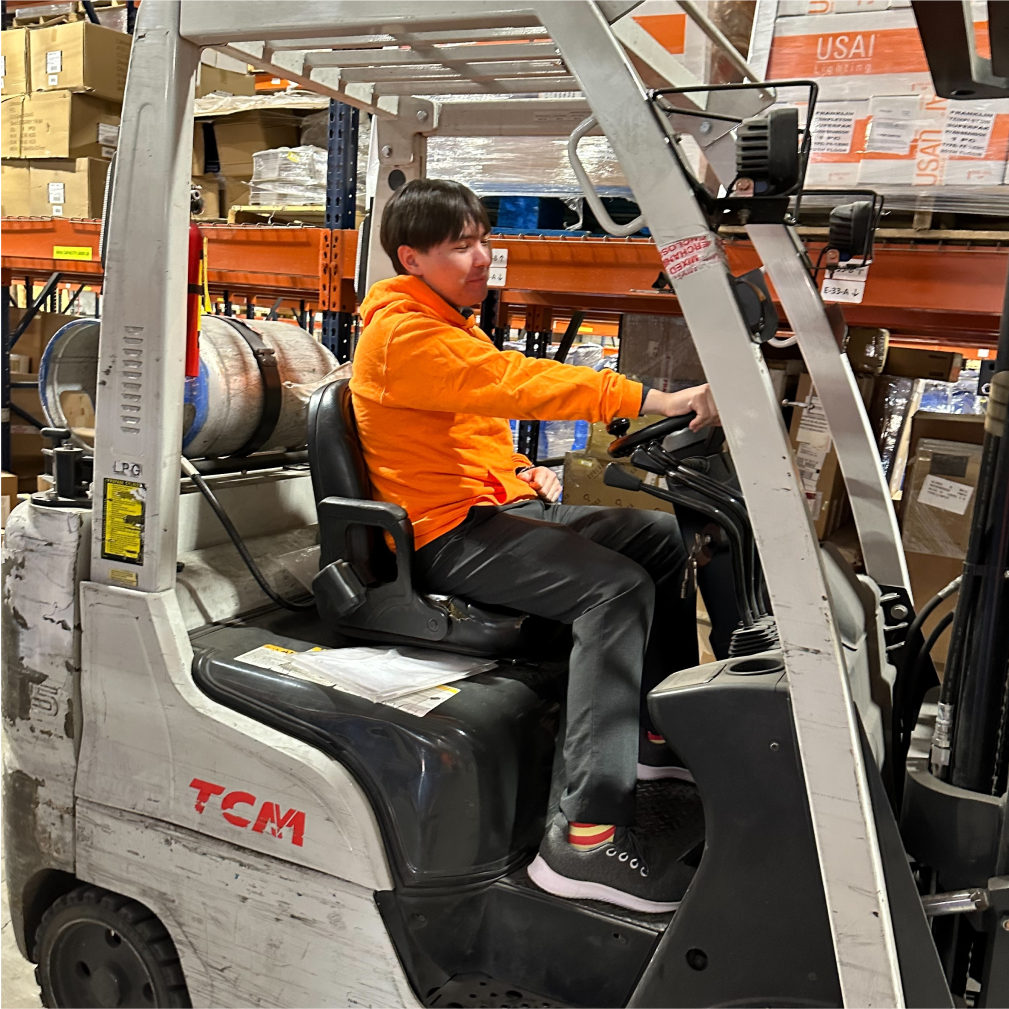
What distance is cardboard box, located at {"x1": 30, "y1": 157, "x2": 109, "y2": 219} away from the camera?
5.48 meters

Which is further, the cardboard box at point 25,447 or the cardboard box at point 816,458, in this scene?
the cardboard box at point 25,447

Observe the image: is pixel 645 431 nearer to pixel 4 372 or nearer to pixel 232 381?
pixel 232 381

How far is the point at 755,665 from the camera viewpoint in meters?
1.69

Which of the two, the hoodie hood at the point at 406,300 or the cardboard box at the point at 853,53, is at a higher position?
the cardboard box at the point at 853,53

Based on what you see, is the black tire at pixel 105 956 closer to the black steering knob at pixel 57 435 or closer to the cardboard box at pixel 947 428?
the black steering knob at pixel 57 435

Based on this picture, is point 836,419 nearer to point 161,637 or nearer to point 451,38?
point 451,38

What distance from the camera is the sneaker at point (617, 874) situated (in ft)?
6.12

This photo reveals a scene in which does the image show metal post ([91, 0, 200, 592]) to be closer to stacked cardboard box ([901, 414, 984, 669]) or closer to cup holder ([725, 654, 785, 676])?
cup holder ([725, 654, 785, 676])

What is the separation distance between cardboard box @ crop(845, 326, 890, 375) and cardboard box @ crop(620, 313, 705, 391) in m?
0.64

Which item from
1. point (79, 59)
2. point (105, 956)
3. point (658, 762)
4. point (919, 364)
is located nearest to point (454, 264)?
point (658, 762)

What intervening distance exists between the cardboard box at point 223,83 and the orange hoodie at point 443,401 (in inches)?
178

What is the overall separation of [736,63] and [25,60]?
16.9ft

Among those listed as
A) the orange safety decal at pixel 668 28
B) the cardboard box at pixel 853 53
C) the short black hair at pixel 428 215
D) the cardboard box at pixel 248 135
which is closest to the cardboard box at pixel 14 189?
the cardboard box at pixel 248 135

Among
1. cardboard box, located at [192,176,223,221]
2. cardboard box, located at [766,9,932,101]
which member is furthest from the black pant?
cardboard box, located at [192,176,223,221]
